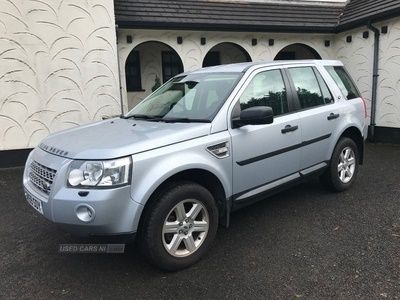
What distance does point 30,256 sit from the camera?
12.6ft

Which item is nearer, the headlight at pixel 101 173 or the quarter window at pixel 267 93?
the headlight at pixel 101 173

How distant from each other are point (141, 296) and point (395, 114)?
8.60 m

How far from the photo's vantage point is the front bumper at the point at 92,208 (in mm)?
2891

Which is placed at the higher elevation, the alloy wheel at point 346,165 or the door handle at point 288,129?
the door handle at point 288,129

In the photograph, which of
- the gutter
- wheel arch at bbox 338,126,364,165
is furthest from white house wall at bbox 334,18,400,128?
wheel arch at bbox 338,126,364,165

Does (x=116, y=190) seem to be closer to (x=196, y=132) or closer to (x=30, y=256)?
(x=196, y=132)

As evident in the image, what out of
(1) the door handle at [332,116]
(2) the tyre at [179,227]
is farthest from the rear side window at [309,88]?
(2) the tyre at [179,227]

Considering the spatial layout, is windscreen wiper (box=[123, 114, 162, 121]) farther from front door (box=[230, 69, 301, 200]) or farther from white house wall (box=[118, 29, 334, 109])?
white house wall (box=[118, 29, 334, 109])

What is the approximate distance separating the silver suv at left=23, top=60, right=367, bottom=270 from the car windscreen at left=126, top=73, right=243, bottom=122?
0.05ft

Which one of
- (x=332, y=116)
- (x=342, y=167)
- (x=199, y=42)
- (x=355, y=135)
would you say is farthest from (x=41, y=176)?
(x=199, y=42)

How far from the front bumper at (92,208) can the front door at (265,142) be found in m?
1.20

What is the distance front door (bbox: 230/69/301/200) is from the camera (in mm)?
3789

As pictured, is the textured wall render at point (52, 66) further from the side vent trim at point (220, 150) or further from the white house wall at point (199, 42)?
the side vent trim at point (220, 150)

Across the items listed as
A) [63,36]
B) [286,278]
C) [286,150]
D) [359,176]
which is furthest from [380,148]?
[63,36]
